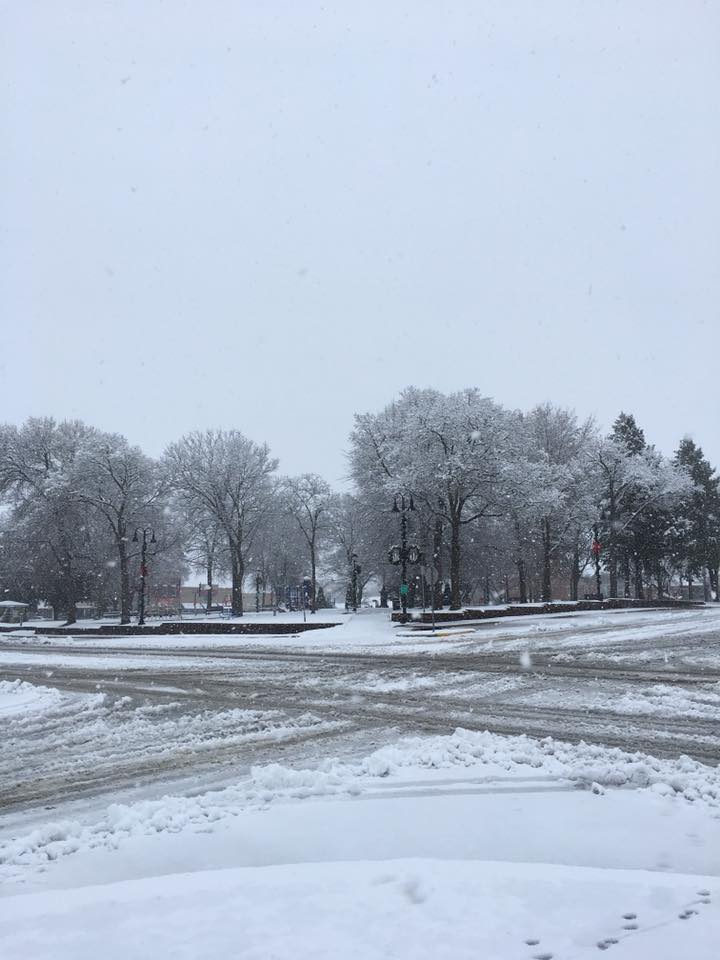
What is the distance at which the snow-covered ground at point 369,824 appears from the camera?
3922mm

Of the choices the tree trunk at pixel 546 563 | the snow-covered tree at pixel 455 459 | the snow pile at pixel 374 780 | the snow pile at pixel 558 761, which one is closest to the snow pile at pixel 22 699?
the snow pile at pixel 374 780

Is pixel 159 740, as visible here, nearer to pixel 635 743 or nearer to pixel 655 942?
pixel 635 743

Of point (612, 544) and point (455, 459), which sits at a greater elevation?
point (455, 459)

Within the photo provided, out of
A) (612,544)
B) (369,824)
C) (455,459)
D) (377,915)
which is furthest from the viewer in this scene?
(612,544)

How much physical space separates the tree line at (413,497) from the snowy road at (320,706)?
20.4 metres

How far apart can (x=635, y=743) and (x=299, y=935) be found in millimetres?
5379

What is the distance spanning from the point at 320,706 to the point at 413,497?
31882 millimetres

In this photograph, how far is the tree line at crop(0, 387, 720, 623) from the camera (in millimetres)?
42250

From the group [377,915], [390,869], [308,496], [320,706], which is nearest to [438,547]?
[308,496]

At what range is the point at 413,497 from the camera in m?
43.3

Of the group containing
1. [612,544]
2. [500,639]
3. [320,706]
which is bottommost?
[500,639]

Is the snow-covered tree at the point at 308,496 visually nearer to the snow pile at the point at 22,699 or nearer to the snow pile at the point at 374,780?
the snow pile at the point at 22,699

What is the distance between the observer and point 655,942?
371 centimetres

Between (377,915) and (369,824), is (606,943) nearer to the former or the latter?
(377,915)
